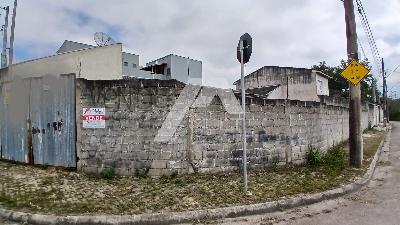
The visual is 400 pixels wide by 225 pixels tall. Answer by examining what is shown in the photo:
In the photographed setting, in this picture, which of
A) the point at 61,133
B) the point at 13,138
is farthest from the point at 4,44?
the point at 61,133

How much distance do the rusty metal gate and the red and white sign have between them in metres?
0.36

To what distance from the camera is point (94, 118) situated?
Result: 7527 mm

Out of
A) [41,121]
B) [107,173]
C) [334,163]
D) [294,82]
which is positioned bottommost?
[334,163]

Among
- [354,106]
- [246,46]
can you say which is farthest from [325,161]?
[246,46]

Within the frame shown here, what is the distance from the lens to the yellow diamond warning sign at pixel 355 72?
895cm

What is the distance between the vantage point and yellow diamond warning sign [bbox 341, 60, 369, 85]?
8945 millimetres

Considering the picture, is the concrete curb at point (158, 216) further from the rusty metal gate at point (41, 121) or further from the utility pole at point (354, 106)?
the utility pole at point (354, 106)

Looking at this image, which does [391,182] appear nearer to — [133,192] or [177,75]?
[133,192]

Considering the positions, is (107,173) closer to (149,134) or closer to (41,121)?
(149,134)

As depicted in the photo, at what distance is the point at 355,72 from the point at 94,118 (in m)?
6.79

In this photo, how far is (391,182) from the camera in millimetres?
7773

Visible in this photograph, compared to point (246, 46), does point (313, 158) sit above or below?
below

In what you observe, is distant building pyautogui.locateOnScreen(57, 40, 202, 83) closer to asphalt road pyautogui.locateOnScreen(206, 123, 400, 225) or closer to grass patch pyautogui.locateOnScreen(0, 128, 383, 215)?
grass patch pyautogui.locateOnScreen(0, 128, 383, 215)

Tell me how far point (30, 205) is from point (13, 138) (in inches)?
172
